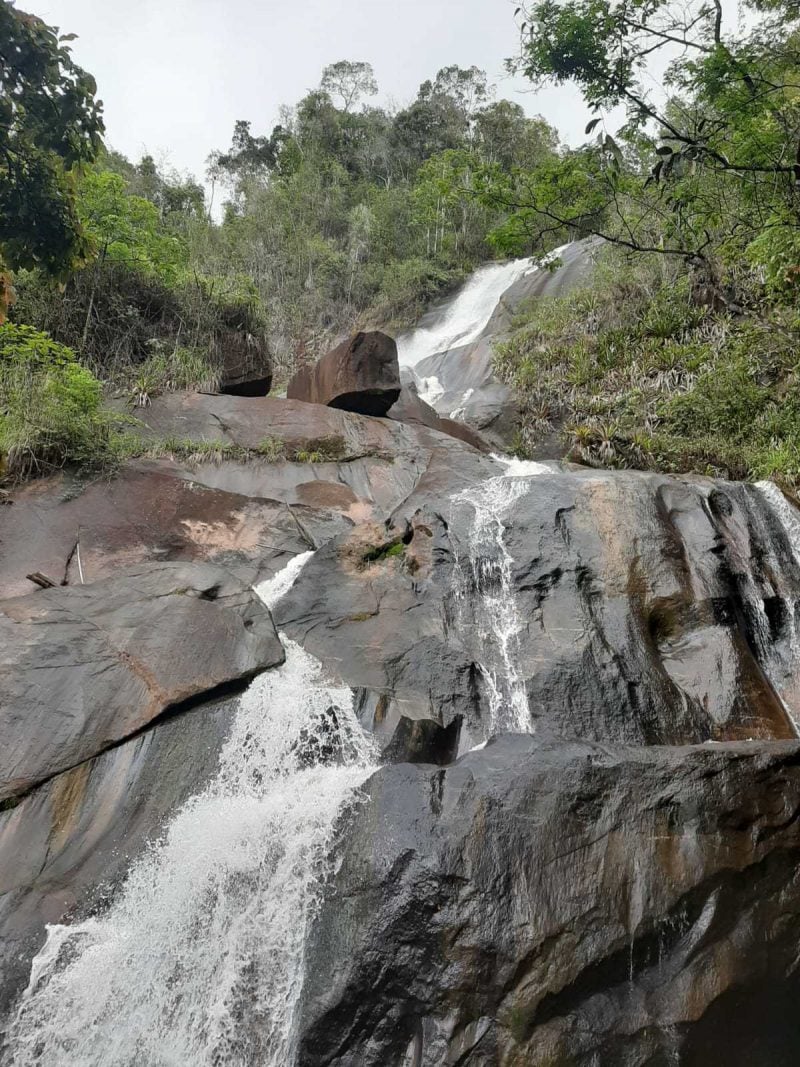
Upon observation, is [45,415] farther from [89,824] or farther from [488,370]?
[488,370]

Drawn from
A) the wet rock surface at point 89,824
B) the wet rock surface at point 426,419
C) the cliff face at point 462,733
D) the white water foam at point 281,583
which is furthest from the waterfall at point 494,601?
the wet rock surface at point 426,419

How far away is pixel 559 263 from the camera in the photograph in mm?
9375

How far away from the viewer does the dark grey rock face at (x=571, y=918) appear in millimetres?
3059

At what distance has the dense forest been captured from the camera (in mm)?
4152

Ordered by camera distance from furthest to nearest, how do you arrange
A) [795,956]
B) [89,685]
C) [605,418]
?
[605,418], [89,685], [795,956]

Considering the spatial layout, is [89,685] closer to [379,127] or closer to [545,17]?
[545,17]

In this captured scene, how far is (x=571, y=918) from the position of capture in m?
3.38

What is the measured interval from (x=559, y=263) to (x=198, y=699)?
320 inches

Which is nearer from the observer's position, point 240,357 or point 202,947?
point 202,947

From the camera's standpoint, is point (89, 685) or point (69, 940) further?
point (89, 685)

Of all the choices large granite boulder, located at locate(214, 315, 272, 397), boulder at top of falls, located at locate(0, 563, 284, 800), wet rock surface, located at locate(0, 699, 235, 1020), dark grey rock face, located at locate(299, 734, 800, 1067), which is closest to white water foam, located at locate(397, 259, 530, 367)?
large granite boulder, located at locate(214, 315, 272, 397)

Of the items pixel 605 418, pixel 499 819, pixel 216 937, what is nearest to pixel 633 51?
pixel 605 418

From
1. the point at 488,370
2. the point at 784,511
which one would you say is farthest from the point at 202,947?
the point at 488,370

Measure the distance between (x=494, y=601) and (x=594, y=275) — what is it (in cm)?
1319
